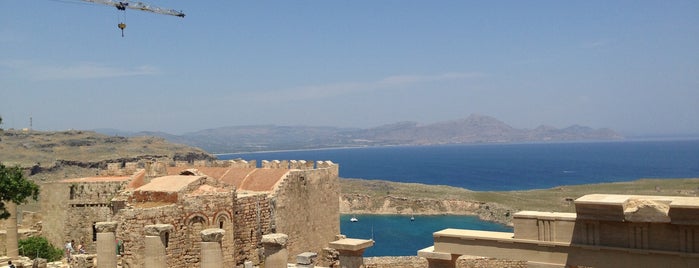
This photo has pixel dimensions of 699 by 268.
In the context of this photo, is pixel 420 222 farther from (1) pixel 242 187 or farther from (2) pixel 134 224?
(2) pixel 134 224

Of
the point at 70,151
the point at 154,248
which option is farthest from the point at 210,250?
the point at 70,151

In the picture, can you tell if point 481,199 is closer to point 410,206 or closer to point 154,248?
point 410,206

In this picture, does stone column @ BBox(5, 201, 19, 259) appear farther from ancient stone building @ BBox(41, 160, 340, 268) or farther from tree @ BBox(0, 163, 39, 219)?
tree @ BBox(0, 163, 39, 219)

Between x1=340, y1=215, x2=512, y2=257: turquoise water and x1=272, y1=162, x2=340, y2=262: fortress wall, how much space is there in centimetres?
1953

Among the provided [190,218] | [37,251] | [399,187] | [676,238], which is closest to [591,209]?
[676,238]

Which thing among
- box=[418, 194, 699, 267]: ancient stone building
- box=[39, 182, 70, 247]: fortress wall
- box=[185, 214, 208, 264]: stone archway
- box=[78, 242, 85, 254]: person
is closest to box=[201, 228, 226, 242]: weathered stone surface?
box=[185, 214, 208, 264]: stone archway

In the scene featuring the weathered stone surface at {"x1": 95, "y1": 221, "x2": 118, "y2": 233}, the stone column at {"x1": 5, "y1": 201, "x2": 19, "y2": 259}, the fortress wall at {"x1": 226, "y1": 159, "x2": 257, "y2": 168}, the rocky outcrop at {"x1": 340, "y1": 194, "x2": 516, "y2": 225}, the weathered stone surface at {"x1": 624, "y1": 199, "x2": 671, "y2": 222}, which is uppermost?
the fortress wall at {"x1": 226, "y1": 159, "x2": 257, "y2": 168}

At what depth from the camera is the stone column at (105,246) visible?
46.8 ft

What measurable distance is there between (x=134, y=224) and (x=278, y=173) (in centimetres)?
729

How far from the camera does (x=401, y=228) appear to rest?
205ft

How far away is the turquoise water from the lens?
162 ft

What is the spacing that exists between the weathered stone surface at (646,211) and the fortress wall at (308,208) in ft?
39.9

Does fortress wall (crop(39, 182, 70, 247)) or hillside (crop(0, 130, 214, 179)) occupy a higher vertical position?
hillside (crop(0, 130, 214, 179))

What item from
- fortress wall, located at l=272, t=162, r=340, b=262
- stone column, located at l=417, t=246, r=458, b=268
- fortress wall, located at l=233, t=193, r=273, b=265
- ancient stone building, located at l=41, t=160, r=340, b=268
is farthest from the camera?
fortress wall, located at l=272, t=162, r=340, b=262
